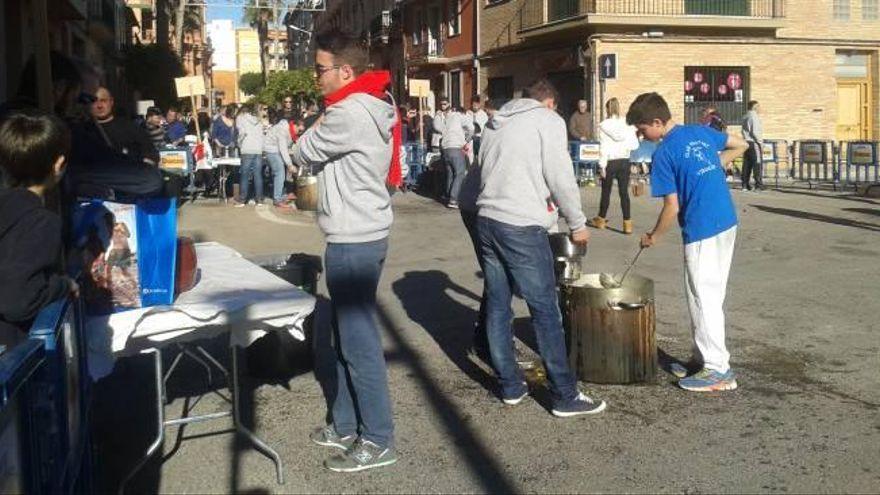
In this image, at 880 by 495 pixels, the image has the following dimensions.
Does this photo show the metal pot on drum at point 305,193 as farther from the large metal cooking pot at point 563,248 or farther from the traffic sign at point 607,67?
the traffic sign at point 607,67

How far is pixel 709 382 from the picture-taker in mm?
5887

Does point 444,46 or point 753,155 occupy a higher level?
point 444,46

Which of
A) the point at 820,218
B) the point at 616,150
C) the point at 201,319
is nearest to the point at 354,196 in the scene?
the point at 201,319

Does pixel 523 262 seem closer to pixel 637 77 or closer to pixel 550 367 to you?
pixel 550 367

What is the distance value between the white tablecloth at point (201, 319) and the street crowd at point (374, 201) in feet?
0.92

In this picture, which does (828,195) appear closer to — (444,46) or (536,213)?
(536,213)

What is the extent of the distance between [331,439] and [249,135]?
13.0m

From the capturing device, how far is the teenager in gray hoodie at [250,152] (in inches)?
687

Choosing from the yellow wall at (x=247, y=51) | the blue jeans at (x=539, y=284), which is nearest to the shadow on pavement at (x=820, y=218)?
the blue jeans at (x=539, y=284)

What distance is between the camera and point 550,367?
17.6 ft

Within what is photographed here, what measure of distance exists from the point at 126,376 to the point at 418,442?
228 centimetres

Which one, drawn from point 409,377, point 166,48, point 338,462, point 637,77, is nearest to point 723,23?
point 637,77

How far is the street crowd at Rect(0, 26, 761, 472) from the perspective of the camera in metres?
3.71

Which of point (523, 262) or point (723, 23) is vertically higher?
point (723, 23)
